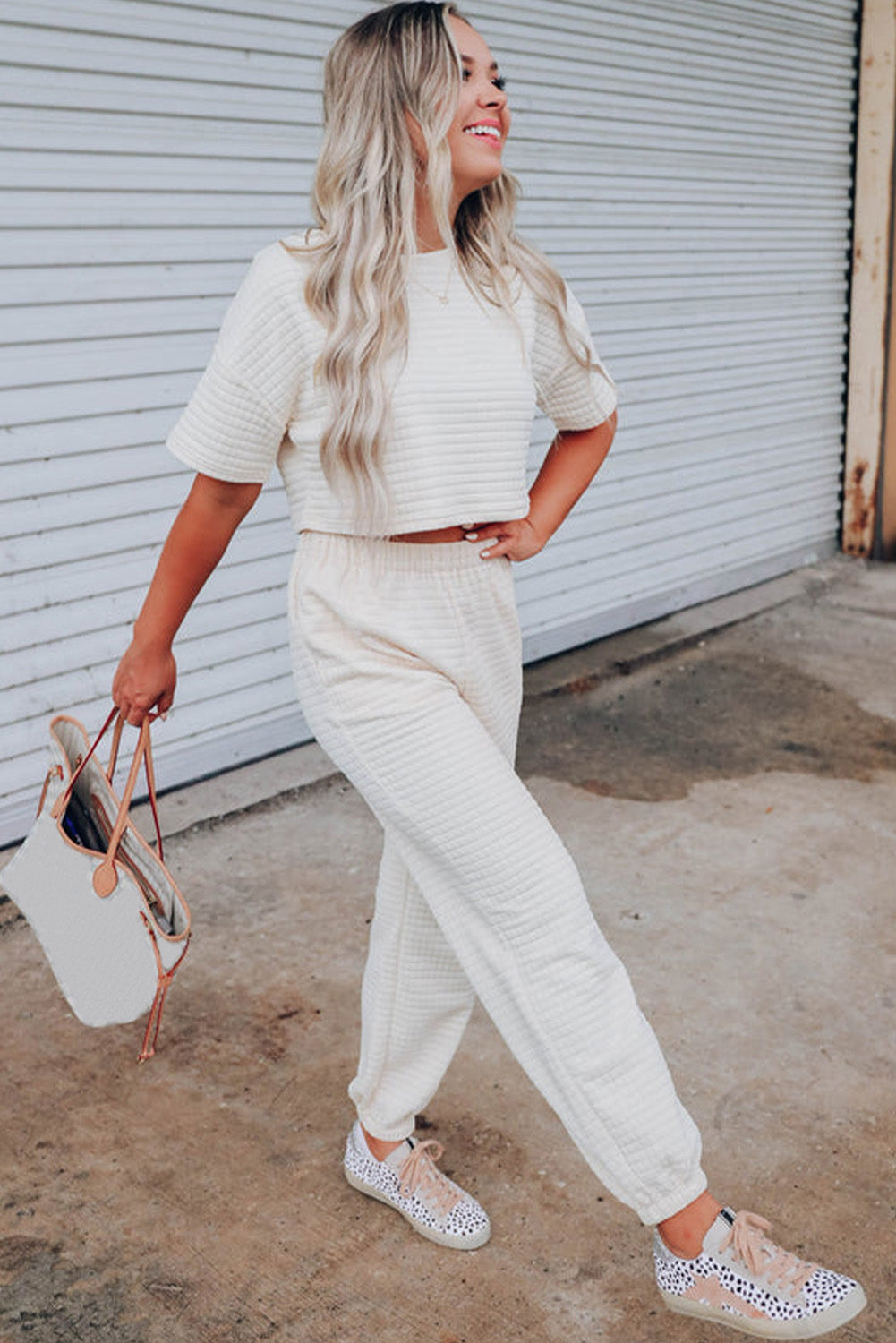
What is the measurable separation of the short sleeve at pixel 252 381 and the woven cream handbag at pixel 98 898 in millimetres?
498

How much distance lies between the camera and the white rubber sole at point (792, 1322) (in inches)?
79.9

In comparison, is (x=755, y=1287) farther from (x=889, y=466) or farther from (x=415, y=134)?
(x=889, y=466)

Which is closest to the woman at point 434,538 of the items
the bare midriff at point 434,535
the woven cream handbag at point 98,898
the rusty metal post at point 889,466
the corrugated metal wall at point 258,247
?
the bare midriff at point 434,535

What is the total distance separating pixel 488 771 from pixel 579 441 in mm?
688

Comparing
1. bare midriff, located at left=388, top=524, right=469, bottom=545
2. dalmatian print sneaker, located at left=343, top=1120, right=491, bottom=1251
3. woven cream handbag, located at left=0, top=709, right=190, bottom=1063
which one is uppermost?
bare midriff, located at left=388, top=524, right=469, bottom=545

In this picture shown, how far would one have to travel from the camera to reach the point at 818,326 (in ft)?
23.8

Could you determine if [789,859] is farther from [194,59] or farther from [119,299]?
[194,59]

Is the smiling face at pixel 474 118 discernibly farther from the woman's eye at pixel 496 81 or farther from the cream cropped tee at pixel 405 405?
the cream cropped tee at pixel 405 405

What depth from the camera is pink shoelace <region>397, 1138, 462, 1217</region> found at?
2443 millimetres

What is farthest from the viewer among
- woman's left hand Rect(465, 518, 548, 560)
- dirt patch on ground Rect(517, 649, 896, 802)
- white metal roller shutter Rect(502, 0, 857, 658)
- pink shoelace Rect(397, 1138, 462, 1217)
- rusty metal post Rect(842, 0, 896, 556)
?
rusty metal post Rect(842, 0, 896, 556)

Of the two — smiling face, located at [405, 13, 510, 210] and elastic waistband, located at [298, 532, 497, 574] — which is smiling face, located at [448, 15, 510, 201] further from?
elastic waistband, located at [298, 532, 497, 574]

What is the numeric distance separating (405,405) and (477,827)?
2.01ft

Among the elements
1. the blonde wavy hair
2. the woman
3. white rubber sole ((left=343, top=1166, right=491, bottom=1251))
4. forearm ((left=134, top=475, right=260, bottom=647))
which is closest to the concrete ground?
white rubber sole ((left=343, top=1166, right=491, bottom=1251))

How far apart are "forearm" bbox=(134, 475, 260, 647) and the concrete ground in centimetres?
109
